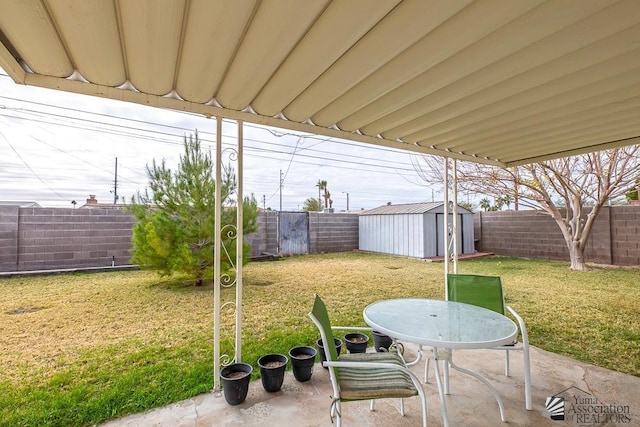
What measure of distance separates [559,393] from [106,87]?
354cm

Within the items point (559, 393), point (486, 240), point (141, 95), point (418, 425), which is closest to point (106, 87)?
point (141, 95)

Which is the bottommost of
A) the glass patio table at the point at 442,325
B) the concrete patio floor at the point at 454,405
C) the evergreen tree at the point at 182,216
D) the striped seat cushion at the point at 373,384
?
the concrete patio floor at the point at 454,405

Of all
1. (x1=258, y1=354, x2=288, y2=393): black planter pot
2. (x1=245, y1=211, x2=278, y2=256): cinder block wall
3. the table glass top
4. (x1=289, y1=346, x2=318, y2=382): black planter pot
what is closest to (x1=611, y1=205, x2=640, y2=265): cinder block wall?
the table glass top

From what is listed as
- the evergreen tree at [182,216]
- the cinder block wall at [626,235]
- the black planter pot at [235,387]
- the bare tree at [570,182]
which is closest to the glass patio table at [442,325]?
the black planter pot at [235,387]

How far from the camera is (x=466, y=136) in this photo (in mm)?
2822

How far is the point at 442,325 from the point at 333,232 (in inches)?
382

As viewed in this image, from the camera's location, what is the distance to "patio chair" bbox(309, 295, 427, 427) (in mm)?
1469

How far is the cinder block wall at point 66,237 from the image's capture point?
670 cm

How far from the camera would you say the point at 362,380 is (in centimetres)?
160

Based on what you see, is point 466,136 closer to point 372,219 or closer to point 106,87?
point 106,87

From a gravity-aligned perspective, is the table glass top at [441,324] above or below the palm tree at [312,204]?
below

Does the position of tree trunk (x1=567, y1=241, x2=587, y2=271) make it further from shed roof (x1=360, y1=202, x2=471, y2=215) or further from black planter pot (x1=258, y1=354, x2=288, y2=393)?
black planter pot (x1=258, y1=354, x2=288, y2=393)

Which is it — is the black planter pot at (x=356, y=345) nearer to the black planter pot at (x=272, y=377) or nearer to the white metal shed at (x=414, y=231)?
the black planter pot at (x=272, y=377)

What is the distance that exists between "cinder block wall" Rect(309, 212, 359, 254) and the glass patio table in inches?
340
